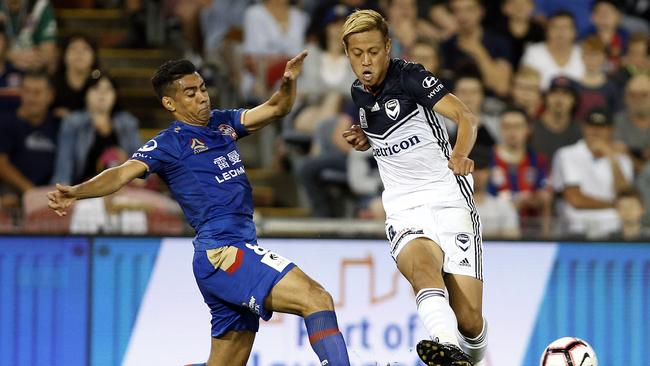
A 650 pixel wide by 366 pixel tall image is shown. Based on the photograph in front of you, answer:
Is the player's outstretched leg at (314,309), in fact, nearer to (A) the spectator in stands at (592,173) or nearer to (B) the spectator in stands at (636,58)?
(A) the spectator in stands at (592,173)

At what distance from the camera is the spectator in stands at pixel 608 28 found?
1436 centimetres

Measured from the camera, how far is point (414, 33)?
1334cm

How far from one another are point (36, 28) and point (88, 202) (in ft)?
9.67

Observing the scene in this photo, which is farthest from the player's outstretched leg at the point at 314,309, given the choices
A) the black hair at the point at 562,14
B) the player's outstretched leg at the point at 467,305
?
the black hair at the point at 562,14

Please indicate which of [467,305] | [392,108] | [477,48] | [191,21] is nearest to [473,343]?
[467,305]

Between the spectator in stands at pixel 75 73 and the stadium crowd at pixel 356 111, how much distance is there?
13 mm

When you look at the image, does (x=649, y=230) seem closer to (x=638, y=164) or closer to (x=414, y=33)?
(x=638, y=164)

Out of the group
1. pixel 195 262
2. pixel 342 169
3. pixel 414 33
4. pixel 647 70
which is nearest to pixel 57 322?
pixel 195 262

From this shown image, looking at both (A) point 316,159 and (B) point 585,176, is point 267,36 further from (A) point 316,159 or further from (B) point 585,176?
(B) point 585,176

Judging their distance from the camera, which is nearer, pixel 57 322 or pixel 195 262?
pixel 195 262

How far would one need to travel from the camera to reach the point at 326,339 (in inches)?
292

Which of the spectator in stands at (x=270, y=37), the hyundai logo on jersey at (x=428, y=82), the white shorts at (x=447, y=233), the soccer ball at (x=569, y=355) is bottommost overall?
the soccer ball at (x=569, y=355)

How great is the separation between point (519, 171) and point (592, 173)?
67 centimetres

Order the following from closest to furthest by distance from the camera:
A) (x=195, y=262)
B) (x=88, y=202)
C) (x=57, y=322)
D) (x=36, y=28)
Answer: (x=195, y=262), (x=57, y=322), (x=88, y=202), (x=36, y=28)
